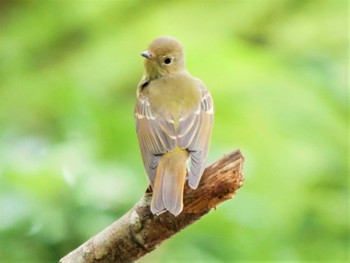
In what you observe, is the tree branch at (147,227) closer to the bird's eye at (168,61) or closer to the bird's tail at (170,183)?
the bird's tail at (170,183)

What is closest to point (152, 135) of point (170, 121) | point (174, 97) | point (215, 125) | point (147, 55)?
point (170, 121)

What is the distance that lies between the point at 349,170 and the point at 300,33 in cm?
79

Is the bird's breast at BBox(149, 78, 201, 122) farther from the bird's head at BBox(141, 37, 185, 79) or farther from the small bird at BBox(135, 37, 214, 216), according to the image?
the bird's head at BBox(141, 37, 185, 79)

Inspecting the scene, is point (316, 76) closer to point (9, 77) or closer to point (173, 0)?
point (173, 0)

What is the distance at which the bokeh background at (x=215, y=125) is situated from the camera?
3.76 m

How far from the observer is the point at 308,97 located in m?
4.49

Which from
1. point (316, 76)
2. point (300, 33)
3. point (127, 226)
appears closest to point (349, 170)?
point (316, 76)

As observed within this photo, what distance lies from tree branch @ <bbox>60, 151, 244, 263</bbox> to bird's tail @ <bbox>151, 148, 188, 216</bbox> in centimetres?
3

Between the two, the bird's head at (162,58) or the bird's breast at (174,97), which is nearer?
the bird's breast at (174,97)

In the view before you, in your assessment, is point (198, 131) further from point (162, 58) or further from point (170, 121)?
point (162, 58)

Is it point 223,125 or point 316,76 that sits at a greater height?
point 316,76

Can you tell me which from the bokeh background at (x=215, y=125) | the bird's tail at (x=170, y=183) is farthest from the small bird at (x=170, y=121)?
the bokeh background at (x=215, y=125)

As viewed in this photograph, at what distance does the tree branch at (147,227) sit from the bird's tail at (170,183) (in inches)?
1.2

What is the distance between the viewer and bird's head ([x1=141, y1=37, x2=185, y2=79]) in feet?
12.6
